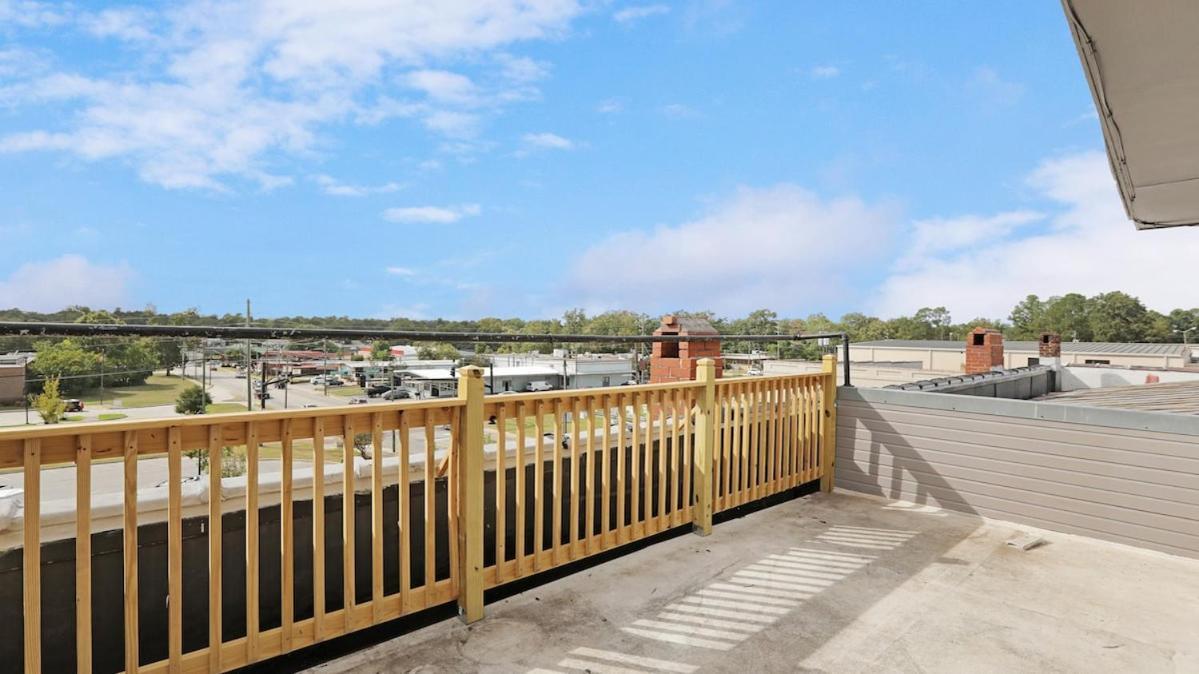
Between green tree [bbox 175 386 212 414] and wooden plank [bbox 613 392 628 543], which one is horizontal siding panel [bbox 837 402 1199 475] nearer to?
wooden plank [bbox 613 392 628 543]

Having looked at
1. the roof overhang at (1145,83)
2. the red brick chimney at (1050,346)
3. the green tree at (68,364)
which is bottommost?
the red brick chimney at (1050,346)

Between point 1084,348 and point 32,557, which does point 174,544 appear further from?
point 1084,348

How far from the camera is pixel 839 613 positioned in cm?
232

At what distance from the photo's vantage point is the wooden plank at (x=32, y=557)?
1397mm

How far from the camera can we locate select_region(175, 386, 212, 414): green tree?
5.33 feet

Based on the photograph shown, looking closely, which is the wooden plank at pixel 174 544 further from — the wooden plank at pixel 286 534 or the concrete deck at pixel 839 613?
the concrete deck at pixel 839 613

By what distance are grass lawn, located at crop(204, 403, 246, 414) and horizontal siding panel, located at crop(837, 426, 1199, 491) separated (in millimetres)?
3921

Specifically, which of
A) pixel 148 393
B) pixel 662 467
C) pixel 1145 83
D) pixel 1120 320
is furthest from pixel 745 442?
pixel 1120 320

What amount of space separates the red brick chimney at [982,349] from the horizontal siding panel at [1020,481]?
4.46 metres

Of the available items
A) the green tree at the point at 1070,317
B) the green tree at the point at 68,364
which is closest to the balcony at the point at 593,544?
the green tree at the point at 68,364

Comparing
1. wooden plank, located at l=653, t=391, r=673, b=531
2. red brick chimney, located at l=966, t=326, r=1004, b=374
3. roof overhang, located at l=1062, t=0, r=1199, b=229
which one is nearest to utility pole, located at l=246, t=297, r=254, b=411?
wooden plank, located at l=653, t=391, r=673, b=531

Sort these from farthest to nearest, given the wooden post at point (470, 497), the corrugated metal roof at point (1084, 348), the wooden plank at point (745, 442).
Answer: the corrugated metal roof at point (1084, 348), the wooden plank at point (745, 442), the wooden post at point (470, 497)

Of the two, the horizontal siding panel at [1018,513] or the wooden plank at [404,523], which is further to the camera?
the horizontal siding panel at [1018,513]

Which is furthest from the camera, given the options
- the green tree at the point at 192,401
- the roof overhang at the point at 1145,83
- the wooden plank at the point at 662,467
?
the wooden plank at the point at 662,467
